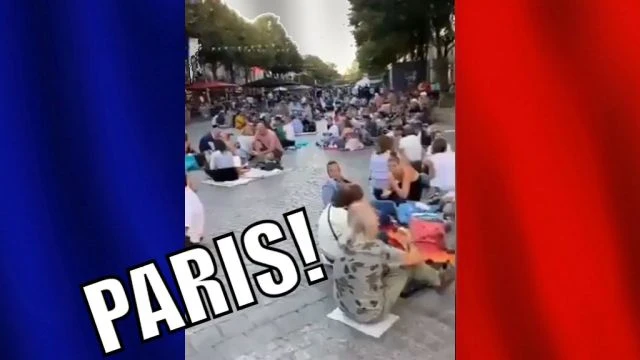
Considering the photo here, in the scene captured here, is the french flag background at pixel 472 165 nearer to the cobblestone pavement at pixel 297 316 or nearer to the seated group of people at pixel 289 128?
the cobblestone pavement at pixel 297 316

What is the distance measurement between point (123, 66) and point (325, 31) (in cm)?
30

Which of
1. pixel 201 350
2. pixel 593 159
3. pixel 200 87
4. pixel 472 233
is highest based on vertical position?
pixel 200 87

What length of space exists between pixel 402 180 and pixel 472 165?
0.34 ft

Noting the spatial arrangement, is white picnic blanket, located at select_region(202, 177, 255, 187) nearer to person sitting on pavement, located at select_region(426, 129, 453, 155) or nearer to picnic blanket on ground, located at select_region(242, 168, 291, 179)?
picnic blanket on ground, located at select_region(242, 168, 291, 179)

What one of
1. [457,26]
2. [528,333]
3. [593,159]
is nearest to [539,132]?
[593,159]

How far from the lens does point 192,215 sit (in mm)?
927

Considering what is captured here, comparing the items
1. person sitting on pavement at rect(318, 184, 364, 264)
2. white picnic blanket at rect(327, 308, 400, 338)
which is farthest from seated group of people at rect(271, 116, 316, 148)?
white picnic blanket at rect(327, 308, 400, 338)


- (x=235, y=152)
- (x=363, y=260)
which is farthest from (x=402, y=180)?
(x=235, y=152)

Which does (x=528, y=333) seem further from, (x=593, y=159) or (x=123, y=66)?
(x=123, y=66)

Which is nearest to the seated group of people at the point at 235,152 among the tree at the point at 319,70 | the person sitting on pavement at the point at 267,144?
the person sitting on pavement at the point at 267,144

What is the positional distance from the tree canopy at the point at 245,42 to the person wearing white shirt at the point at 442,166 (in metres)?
0.19

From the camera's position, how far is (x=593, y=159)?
88 cm

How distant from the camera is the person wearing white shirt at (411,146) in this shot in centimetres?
91

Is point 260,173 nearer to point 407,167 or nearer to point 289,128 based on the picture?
point 289,128
